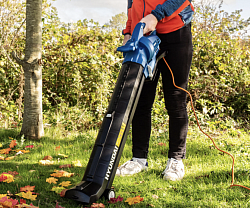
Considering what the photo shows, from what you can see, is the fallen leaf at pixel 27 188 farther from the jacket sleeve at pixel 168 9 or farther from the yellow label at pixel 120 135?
the jacket sleeve at pixel 168 9

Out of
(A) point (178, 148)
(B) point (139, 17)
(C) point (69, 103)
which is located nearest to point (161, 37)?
(B) point (139, 17)

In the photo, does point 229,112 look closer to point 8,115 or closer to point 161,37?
point 161,37

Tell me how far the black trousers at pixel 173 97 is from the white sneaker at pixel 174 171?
0.19ft

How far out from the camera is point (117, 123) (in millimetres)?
1611

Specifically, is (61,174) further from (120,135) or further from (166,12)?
(166,12)

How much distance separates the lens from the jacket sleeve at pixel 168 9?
1820 millimetres

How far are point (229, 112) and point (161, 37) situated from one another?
3292 millimetres

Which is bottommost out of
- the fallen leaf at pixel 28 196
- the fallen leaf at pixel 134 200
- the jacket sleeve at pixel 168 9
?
the fallen leaf at pixel 134 200

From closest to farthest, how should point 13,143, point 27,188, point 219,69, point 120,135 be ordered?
1. point 120,135
2. point 27,188
3. point 13,143
4. point 219,69

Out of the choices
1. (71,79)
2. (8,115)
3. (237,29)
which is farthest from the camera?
(237,29)

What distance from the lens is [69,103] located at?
4828 mm

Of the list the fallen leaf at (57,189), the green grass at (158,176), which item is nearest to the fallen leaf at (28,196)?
the green grass at (158,176)

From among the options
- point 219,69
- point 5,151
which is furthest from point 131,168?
point 219,69

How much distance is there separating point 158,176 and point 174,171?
0.14 metres
